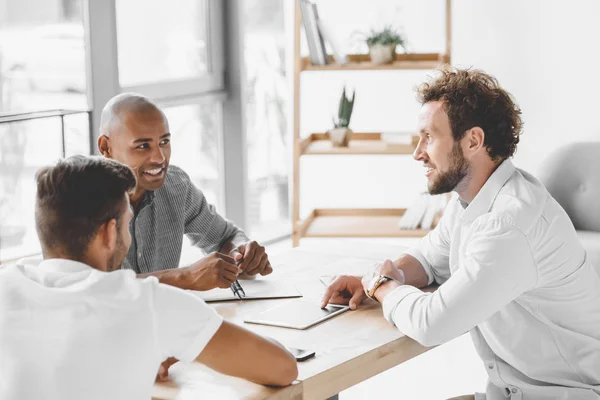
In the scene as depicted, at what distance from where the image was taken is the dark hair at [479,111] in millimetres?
2133

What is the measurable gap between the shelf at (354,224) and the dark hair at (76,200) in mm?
2911

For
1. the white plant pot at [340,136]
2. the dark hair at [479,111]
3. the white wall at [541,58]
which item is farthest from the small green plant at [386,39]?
the dark hair at [479,111]

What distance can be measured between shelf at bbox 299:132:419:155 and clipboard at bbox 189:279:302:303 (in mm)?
2040

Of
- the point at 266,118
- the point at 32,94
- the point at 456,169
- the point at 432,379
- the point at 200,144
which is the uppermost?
the point at 32,94

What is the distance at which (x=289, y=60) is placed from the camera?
517cm

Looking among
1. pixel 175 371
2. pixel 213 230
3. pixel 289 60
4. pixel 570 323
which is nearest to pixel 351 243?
pixel 289 60

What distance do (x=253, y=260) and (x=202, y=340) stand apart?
90 cm

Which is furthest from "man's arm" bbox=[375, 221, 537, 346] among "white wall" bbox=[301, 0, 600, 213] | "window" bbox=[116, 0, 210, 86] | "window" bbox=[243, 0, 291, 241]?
"window" bbox=[243, 0, 291, 241]

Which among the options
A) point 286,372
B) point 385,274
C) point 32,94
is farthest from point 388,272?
point 32,94

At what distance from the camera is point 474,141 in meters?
2.13

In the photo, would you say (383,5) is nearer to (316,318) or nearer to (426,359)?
(426,359)

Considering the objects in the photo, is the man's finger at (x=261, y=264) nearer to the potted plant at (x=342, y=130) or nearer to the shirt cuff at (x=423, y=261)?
the shirt cuff at (x=423, y=261)

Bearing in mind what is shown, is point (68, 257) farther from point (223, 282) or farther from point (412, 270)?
point (412, 270)

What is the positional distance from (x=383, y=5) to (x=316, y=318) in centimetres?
324
